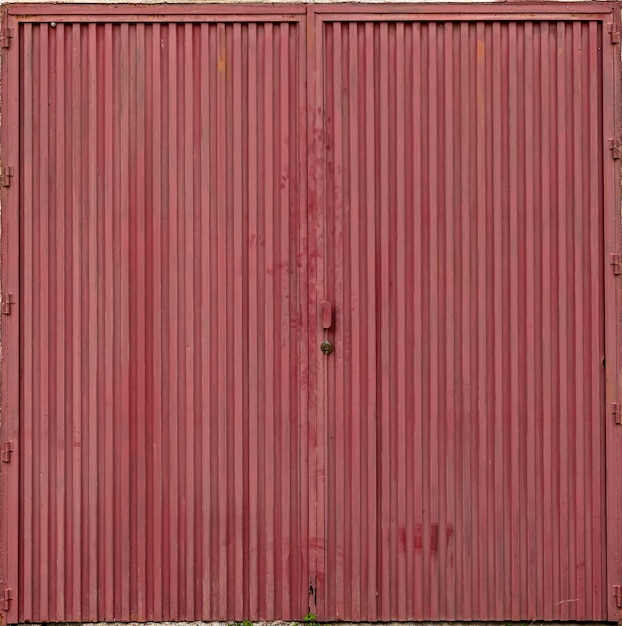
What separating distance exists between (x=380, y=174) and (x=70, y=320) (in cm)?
182

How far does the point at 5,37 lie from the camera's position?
4.25 metres

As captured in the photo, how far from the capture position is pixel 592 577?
4234mm

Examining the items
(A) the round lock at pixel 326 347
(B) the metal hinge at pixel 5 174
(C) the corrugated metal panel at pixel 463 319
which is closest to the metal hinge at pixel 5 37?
(B) the metal hinge at pixel 5 174

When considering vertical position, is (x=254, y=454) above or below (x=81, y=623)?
above

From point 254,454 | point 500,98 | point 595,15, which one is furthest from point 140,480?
point 595,15

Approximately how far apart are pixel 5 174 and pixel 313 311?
1.78 meters

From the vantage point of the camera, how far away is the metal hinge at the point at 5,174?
423 centimetres

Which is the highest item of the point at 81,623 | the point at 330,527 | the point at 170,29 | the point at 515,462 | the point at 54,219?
the point at 170,29

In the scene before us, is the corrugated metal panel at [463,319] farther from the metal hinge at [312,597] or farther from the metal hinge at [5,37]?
the metal hinge at [5,37]

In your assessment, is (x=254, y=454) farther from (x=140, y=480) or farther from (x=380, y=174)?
(x=380, y=174)

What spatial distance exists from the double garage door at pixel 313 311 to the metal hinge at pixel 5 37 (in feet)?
0.23

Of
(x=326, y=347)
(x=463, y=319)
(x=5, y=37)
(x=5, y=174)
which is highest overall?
(x=5, y=37)

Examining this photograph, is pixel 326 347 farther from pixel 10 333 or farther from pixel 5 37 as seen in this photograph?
pixel 5 37

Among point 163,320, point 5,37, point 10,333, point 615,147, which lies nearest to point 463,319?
point 615,147
